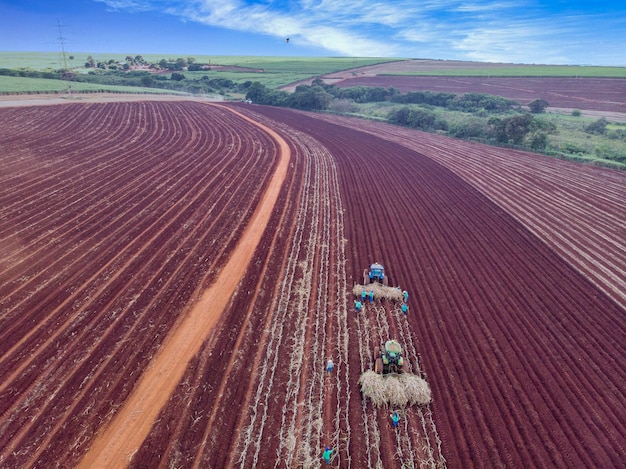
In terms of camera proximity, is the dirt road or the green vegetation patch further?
the green vegetation patch

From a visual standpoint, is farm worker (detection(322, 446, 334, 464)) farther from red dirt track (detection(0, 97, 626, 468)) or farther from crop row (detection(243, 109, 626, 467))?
crop row (detection(243, 109, 626, 467))

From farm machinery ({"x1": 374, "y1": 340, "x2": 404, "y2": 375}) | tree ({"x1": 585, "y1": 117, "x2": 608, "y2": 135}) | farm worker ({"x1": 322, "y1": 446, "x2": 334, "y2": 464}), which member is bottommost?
farm worker ({"x1": 322, "y1": 446, "x2": 334, "y2": 464})

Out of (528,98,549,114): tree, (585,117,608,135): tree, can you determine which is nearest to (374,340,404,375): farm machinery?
(585,117,608,135): tree

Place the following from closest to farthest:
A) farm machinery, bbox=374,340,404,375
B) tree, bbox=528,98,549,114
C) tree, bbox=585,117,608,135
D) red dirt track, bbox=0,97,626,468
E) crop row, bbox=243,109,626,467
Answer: red dirt track, bbox=0,97,626,468 → crop row, bbox=243,109,626,467 → farm machinery, bbox=374,340,404,375 → tree, bbox=585,117,608,135 → tree, bbox=528,98,549,114

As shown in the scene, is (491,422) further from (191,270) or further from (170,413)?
(191,270)

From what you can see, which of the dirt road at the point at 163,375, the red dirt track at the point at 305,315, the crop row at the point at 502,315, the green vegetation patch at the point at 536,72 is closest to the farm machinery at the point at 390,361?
the red dirt track at the point at 305,315

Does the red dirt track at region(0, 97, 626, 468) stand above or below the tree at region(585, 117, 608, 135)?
below

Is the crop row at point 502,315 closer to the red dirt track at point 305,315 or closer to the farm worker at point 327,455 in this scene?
the red dirt track at point 305,315
